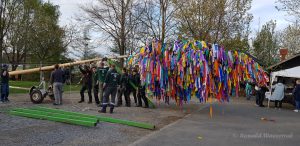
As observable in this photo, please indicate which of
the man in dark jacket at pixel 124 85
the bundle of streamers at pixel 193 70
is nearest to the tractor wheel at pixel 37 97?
the man in dark jacket at pixel 124 85

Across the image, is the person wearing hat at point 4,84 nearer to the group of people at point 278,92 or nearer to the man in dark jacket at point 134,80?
the man in dark jacket at point 134,80

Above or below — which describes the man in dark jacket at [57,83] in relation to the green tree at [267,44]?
below

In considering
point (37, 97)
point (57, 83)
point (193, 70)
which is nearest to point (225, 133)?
point (193, 70)

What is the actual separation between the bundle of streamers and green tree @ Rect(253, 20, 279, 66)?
2897 cm

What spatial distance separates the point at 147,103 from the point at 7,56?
38219 mm

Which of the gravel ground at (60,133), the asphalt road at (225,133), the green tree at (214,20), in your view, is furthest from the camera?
the green tree at (214,20)

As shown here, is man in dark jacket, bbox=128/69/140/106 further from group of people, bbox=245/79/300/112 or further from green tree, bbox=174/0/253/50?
green tree, bbox=174/0/253/50

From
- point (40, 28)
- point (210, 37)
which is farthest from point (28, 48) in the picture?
point (210, 37)

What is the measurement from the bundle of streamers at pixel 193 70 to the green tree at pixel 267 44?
28968mm

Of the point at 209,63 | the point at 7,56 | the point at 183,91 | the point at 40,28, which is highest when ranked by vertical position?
the point at 40,28

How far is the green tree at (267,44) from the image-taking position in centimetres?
4317

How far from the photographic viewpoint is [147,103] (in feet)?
52.7

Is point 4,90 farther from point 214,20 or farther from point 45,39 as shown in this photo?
point 45,39

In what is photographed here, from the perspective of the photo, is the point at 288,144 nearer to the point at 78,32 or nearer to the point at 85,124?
the point at 85,124
